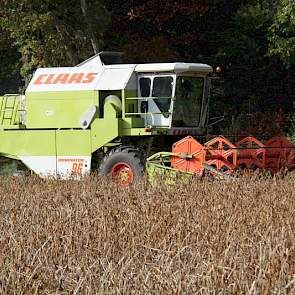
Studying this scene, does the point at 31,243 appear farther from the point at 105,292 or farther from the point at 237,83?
the point at 237,83

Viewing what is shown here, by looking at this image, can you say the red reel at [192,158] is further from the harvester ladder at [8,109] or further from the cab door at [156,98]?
the harvester ladder at [8,109]

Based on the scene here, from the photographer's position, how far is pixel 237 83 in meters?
19.6

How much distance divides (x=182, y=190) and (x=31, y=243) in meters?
3.24

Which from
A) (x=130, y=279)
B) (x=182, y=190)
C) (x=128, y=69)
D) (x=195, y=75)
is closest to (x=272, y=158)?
(x=195, y=75)

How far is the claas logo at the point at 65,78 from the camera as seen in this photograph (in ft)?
42.5

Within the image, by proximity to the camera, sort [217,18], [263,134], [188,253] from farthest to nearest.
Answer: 1. [217,18]
2. [263,134]
3. [188,253]

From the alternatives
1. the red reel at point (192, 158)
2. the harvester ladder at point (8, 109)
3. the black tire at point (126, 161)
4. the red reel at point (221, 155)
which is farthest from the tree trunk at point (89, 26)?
the red reel at point (221, 155)

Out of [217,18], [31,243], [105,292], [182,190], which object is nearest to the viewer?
[105,292]

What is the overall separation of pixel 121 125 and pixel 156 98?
0.73 metres

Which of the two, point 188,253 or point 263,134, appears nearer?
point 188,253

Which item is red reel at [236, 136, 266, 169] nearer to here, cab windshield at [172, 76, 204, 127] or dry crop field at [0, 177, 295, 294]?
cab windshield at [172, 76, 204, 127]

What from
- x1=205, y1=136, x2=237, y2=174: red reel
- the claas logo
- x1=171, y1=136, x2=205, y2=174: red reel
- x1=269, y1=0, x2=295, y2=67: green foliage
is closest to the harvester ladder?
the claas logo

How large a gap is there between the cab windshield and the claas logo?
1.55 m

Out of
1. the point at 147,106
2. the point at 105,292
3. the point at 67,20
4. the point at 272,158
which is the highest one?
the point at 67,20
